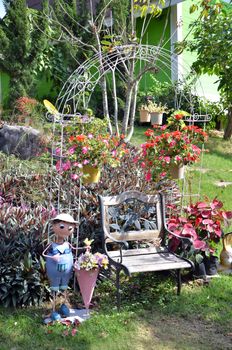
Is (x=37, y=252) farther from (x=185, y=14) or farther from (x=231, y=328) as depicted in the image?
(x=185, y=14)

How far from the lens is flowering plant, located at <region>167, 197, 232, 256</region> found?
475 centimetres

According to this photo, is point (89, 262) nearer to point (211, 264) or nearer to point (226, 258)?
point (211, 264)

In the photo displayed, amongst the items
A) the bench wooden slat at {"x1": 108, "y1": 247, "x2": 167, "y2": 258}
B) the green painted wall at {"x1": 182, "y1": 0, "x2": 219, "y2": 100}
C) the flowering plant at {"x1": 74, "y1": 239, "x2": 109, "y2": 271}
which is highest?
the green painted wall at {"x1": 182, "y1": 0, "x2": 219, "y2": 100}

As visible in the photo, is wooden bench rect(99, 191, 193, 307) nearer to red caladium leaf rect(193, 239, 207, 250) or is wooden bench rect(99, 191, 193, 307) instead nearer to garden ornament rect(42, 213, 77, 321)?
red caladium leaf rect(193, 239, 207, 250)

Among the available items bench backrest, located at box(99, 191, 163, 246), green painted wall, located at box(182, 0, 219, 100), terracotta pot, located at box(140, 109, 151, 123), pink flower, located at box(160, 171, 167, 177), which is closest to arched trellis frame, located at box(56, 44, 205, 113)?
bench backrest, located at box(99, 191, 163, 246)

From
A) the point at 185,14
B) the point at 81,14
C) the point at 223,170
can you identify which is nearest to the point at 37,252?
the point at 223,170

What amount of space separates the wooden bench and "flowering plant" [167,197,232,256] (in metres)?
0.16

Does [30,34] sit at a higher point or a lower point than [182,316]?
higher

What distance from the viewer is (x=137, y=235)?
4.69 m

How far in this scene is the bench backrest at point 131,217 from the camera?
15.1 ft

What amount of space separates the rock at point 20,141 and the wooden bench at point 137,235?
3.96 meters

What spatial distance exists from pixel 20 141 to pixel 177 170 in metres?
4.49

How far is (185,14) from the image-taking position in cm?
1430

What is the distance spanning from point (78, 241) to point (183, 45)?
293 centimetres
